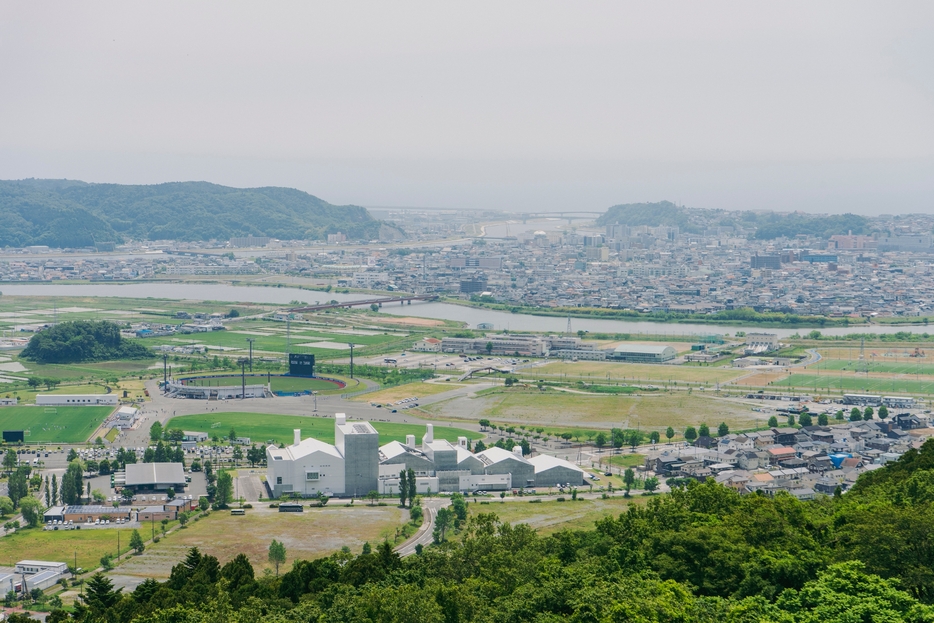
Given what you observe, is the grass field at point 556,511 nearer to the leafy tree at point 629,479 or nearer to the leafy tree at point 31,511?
the leafy tree at point 629,479

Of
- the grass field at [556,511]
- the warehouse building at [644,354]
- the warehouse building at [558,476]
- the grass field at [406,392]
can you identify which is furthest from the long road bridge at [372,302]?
the grass field at [556,511]

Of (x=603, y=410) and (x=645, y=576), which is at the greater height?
(x=645, y=576)

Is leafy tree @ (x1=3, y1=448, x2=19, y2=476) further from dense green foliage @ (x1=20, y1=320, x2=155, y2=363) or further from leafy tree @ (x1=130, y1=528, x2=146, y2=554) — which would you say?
dense green foliage @ (x1=20, y1=320, x2=155, y2=363)

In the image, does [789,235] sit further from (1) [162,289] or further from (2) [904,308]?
(1) [162,289]

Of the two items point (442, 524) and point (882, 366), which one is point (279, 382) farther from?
point (882, 366)

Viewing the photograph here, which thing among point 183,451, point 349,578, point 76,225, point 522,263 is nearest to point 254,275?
point 522,263

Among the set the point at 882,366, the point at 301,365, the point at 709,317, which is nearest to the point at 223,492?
the point at 301,365
